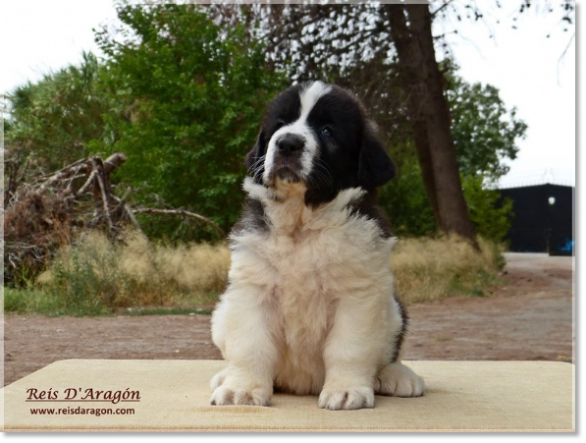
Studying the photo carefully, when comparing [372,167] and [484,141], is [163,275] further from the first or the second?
[484,141]

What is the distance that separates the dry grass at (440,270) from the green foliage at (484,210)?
244 inches

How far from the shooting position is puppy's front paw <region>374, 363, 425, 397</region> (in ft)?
11.1

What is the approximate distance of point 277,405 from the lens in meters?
3.04

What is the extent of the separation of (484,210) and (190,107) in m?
10.1

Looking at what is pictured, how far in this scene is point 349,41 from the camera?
1191 cm

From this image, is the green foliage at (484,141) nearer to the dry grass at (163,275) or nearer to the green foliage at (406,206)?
the green foliage at (406,206)

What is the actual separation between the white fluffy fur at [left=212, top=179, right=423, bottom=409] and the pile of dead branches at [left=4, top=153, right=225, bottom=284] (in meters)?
7.09

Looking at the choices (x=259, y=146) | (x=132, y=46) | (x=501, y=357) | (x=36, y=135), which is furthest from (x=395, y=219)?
(x=259, y=146)

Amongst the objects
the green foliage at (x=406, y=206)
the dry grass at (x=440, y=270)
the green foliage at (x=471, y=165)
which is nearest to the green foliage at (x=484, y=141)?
the green foliage at (x=471, y=165)

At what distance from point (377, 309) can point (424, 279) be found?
8041mm

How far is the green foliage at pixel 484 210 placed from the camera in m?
19.0

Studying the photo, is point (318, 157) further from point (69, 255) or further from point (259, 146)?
point (69, 255)

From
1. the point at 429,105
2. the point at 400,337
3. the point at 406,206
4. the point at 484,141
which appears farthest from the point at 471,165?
the point at 400,337

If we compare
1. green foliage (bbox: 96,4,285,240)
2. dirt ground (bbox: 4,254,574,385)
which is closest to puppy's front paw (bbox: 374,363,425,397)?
dirt ground (bbox: 4,254,574,385)
